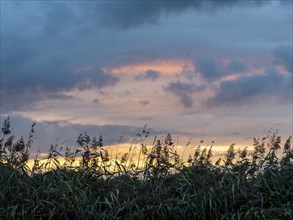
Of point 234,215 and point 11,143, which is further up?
point 11,143

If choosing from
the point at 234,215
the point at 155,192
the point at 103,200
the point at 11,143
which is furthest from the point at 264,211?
the point at 11,143

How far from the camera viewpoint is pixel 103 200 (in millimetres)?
9211

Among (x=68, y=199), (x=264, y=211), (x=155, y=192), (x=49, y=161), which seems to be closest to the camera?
(x=264, y=211)

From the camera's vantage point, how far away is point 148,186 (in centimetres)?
974

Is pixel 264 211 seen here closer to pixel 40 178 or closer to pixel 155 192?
pixel 155 192

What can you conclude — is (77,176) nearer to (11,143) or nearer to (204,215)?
(11,143)

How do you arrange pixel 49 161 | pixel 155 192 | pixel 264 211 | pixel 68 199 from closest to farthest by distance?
pixel 264 211, pixel 68 199, pixel 155 192, pixel 49 161

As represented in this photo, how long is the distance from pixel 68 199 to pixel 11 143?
105 inches

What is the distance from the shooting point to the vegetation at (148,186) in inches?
342

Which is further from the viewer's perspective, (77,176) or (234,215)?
(77,176)

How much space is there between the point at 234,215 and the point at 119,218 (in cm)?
186

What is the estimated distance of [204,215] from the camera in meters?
8.55

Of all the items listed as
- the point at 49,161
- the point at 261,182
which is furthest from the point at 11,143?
the point at 261,182

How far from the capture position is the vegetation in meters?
8.70
